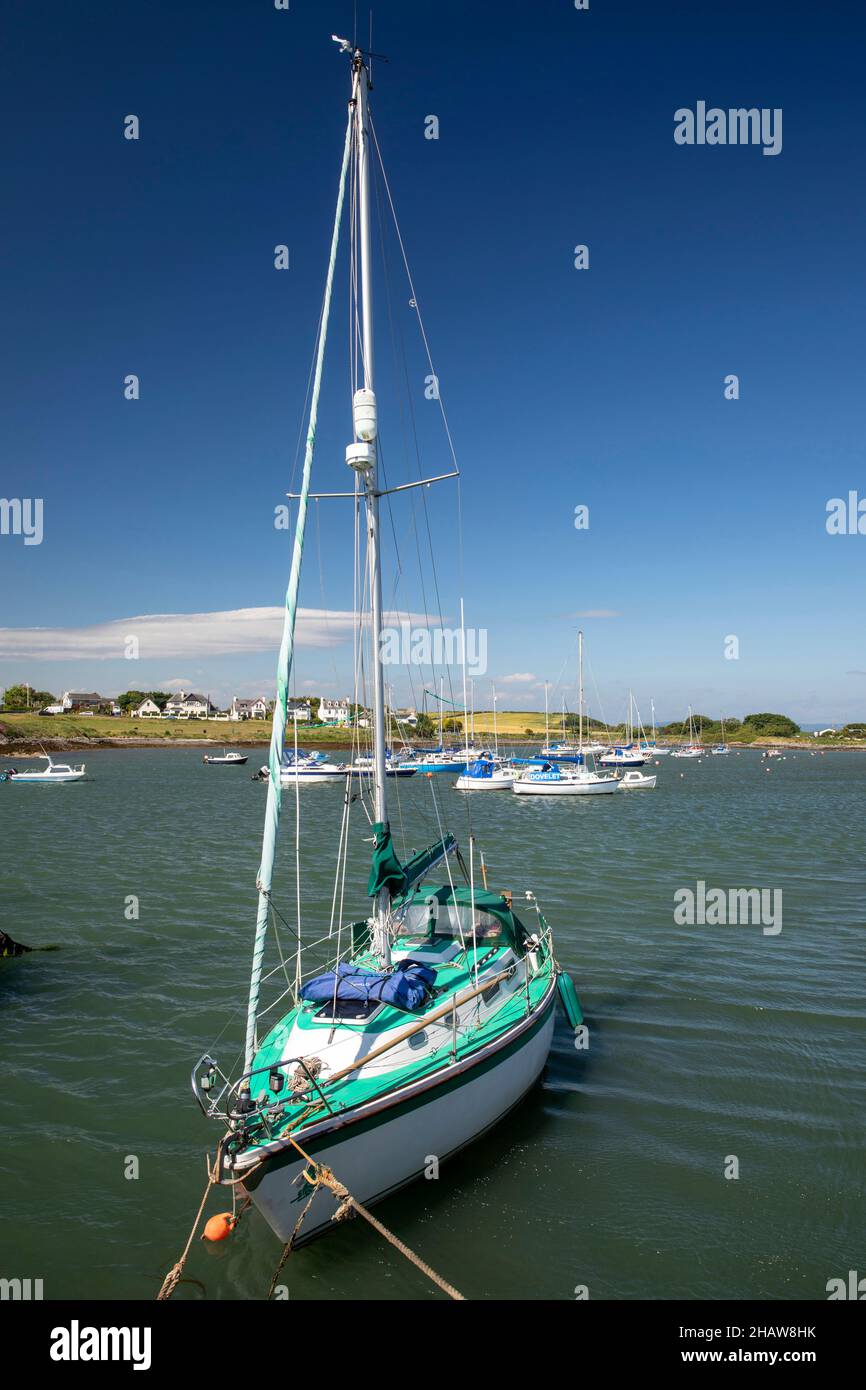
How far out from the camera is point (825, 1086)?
549 inches

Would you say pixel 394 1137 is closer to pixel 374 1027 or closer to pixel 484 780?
pixel 374 1027

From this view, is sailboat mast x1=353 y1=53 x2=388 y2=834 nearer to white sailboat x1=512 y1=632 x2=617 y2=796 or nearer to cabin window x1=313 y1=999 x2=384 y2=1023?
cabin window x1=313 y1=999 x2=384 y2=1023

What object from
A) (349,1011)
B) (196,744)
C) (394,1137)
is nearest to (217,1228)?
(394,1137)

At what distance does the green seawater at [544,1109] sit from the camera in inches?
370

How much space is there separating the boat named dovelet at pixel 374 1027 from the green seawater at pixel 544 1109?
100 cm

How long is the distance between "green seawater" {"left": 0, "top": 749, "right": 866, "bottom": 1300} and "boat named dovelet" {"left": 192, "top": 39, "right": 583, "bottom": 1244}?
39.3 inches

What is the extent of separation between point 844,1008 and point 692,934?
6.17 meters

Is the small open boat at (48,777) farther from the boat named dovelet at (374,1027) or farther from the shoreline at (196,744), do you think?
the boat named dovelet at (374,1027)

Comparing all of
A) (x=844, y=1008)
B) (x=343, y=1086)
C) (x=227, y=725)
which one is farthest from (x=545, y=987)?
(x=227, y=725)

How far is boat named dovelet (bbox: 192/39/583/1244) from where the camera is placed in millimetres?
8750

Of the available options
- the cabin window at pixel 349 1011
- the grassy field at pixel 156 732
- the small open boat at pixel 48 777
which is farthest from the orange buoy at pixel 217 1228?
the grassy field at pixel 156 732

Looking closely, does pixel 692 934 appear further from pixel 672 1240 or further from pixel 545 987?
pixel 672 1240

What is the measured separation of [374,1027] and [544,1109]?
4.27m

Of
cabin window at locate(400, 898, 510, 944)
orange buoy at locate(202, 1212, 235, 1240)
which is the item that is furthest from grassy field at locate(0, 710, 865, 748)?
orange buoy at locate(202, 1212, 235, 1240)
